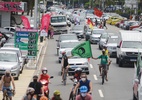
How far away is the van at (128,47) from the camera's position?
1442 inches

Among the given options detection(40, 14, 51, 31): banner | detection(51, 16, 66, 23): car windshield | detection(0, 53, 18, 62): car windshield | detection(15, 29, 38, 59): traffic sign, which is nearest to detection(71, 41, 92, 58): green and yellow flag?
detection(0, 53, 18, 62): car windshield

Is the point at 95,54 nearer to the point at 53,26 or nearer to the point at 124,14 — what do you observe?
the point at 53,26

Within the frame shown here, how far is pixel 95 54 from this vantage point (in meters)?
44.8

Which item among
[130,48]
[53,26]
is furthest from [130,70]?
[53,26]

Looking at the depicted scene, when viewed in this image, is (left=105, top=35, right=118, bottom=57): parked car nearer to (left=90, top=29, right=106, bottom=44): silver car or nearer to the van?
the van

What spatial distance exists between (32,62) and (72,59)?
4346 millimetres

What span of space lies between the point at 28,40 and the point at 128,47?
656 cm

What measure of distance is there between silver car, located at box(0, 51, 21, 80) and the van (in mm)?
8321

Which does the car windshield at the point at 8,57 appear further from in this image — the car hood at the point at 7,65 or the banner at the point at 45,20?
the banner at the point at 45,20

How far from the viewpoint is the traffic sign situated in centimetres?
3475

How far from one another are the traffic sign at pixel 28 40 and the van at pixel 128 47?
5479 millimetres

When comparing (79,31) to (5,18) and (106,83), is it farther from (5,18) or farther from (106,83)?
(106,83)

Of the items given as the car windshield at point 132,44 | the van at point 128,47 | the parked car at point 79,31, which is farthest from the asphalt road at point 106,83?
the parked car at point 79,31

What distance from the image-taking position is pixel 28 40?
35.2 meters
